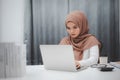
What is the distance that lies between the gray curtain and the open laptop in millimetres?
2183

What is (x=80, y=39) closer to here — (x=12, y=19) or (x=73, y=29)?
(x=73, y=29)

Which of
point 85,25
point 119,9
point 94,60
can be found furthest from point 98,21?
point 94,60

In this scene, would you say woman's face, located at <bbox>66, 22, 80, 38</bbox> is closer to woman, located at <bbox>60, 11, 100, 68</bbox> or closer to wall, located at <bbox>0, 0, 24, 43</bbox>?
woman, located at <bbox>60, 11, 100, 68</bbox>

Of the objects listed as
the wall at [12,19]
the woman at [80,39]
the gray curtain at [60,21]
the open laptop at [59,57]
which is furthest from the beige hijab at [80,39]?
the wall at [12,19]

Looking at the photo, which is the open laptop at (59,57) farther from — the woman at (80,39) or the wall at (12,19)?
the wall at (12,19)

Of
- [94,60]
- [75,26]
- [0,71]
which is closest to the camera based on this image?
[0,71]

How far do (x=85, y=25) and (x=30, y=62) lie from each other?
4.82ft

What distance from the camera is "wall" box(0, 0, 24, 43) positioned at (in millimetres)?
3756

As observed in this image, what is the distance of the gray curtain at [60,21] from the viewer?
369 cm

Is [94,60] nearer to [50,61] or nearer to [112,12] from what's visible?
[50,61]

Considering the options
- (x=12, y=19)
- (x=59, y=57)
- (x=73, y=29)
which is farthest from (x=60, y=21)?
(x=59, y=57)

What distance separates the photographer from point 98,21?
3.75 meters

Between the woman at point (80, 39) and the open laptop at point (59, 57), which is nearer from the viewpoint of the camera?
the open laptop at point (59, 57)

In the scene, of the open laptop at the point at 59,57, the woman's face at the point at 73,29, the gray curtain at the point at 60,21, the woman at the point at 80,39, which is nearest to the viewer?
the open laptop at the point at 59,57
